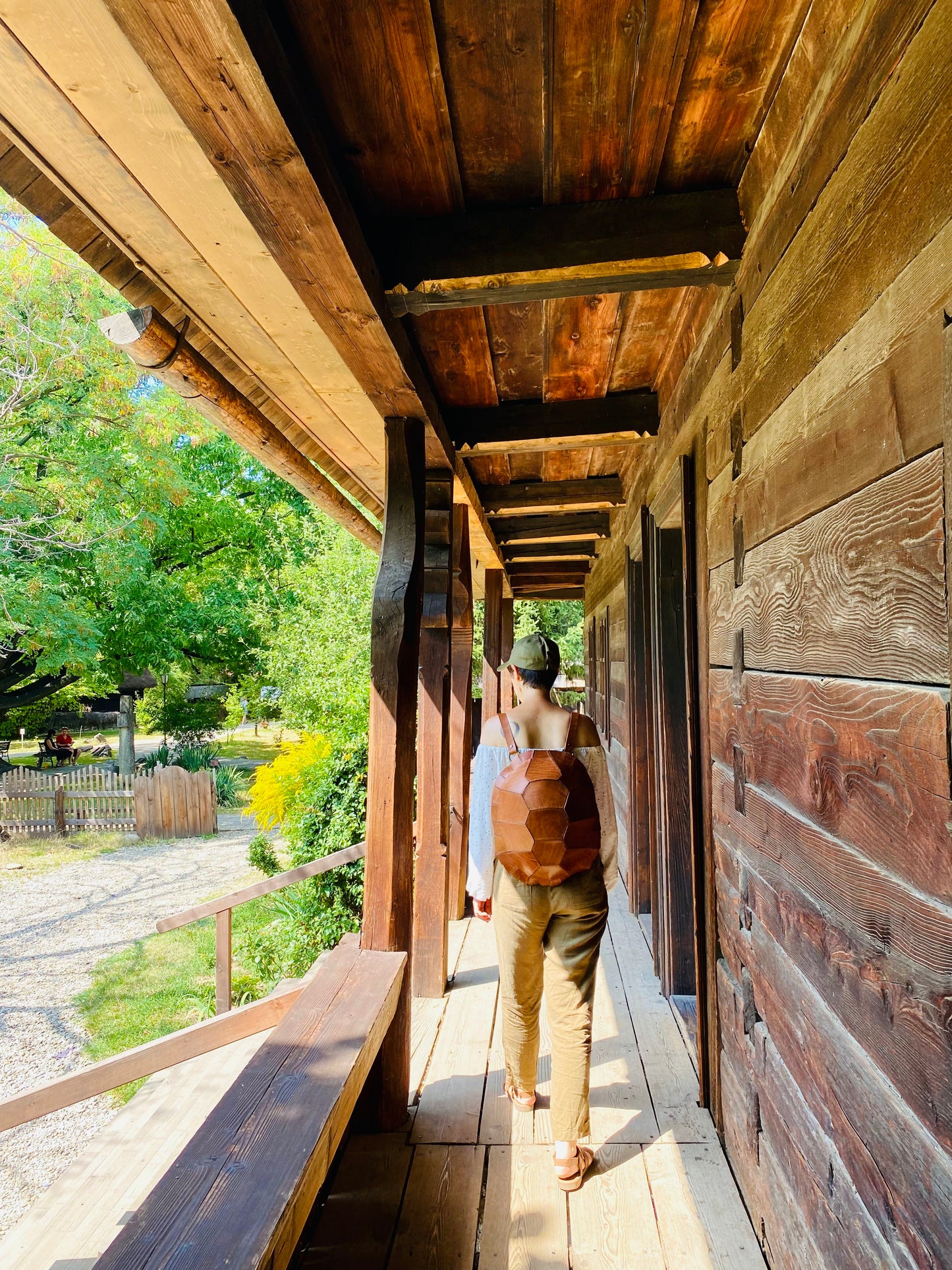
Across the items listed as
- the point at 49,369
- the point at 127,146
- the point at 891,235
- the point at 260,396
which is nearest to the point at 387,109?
the point at 127,146

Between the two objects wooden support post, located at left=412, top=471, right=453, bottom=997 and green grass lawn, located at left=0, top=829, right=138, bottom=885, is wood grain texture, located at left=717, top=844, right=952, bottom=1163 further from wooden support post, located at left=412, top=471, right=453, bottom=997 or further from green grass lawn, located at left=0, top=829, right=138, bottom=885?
green grass lawn, located at left=0, top=829, right=138, bottom=885

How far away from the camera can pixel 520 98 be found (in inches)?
54.4

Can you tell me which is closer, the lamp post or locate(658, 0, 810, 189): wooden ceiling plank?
locate(658, 0, 810, 189): wooden ceiling plank

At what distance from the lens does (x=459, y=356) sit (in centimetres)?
252

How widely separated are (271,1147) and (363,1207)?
87 cm

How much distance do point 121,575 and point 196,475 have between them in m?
5.90

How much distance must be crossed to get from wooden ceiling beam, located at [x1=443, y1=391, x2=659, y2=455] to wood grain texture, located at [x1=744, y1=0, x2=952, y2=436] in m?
1.50

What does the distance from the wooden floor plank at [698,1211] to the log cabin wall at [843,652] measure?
0.08m

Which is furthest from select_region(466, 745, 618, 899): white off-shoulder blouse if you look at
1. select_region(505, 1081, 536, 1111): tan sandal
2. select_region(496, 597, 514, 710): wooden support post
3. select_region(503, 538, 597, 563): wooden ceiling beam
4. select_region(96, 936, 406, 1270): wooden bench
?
select_region(496, 597, 514, 710): wooden support post

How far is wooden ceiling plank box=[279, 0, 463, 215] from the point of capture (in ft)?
3.92

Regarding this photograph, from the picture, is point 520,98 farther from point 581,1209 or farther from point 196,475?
point 196,475

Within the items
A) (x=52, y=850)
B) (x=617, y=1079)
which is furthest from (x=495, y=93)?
(x=52, y=850)

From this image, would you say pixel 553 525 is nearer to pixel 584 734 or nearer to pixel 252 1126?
pixel 584 734

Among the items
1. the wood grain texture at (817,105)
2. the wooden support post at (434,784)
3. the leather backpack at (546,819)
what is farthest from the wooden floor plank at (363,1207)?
the wood grain texture at (817,105)
